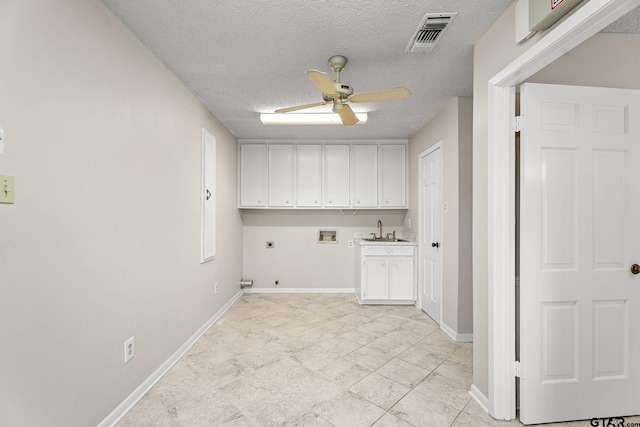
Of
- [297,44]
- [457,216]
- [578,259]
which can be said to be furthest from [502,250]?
[297,44]

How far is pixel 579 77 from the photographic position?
6.20ft

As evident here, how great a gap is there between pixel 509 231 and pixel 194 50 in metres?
2.59

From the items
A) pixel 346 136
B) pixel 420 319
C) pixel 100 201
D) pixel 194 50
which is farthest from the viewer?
pixel 346 136

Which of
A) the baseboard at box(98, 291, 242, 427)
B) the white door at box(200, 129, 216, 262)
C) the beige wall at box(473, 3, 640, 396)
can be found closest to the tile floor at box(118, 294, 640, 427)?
the baseboard at box(98, 291, 242, 427)

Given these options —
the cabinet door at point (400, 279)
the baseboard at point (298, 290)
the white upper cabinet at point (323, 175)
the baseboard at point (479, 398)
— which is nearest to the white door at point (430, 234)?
the cabinet door at point (400, 279)

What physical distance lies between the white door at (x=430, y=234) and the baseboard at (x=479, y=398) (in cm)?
145

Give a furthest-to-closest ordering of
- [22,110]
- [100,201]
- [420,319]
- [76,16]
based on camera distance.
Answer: [420,319] → [100,201] → [76,16] → [22,110]

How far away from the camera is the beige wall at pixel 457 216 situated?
3.07 metres

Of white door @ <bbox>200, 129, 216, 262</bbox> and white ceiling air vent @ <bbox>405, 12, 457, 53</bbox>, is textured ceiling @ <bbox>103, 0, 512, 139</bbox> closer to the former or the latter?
white ceiling air vent @ <bbox>405, 12, 457, 53</bbox>

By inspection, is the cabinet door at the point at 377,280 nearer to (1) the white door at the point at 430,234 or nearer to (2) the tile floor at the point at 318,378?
(1) the white door at the point at 430,234

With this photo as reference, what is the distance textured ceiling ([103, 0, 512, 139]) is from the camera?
1757 mm

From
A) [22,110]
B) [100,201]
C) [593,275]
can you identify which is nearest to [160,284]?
[100,201]

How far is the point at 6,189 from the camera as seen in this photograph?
118 centimetres

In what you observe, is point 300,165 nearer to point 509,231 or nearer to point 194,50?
point 194,50
